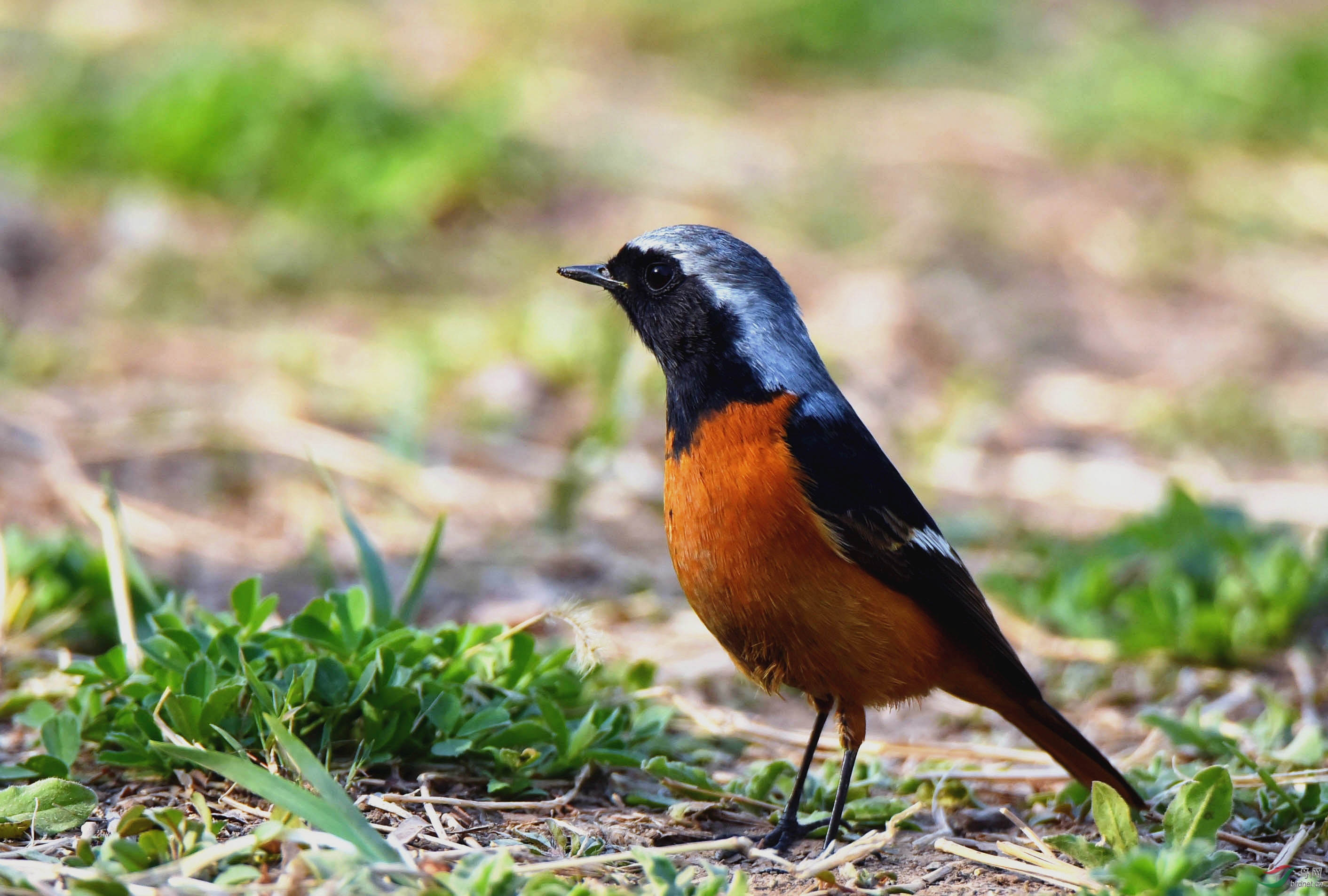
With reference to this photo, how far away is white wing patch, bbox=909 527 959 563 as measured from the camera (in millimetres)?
3549

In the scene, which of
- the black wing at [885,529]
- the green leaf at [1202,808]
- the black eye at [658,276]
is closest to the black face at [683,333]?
the black eye at [658,276]

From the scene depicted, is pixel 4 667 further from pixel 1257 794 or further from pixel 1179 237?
pixel 1179 237

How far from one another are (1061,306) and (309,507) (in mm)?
5384

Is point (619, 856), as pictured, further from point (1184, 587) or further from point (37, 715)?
point (1184, 587)

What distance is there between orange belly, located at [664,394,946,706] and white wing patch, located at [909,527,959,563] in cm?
16

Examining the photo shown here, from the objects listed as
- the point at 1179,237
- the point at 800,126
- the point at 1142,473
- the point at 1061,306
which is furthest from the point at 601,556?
Answer: the point at 800,126

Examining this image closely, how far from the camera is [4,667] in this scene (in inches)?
159

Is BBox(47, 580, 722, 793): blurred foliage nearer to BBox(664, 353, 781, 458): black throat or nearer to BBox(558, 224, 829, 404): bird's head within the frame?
BBox(664, 353, 781, 458): black throat

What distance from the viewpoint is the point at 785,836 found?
336 cm

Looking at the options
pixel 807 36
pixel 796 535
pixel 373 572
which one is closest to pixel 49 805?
pixel 373 572

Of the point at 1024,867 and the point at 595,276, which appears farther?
the point at 595,276

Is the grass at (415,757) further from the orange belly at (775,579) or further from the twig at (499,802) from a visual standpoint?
the orange belly at (775,579)

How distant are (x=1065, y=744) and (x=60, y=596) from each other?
10.2 feet

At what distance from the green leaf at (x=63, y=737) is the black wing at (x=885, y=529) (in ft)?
6.16
